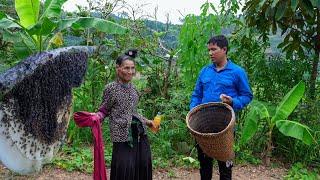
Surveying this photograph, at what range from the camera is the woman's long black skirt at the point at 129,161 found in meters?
3.72

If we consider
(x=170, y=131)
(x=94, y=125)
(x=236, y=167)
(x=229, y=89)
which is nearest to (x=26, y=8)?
(x=94, y=125)

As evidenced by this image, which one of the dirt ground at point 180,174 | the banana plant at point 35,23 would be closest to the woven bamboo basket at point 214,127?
A: the banana plant at point 35,23

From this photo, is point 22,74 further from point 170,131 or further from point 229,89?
point 170,131

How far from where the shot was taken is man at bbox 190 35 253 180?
12.7 ft

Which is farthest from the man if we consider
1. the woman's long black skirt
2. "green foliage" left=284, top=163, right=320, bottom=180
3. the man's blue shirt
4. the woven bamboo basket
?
"green foliage" left=284, top=163, right=320, bottom=180

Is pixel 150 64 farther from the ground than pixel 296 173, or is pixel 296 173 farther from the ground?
pixel 150 64

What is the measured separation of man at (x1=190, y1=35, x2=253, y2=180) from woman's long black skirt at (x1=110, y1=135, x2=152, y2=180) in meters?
0.55

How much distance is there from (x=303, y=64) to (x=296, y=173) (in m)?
1.47

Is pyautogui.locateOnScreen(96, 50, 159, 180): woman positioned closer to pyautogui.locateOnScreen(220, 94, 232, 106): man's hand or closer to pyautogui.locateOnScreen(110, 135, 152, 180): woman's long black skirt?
pyautogui.locateOnScreen(110, 135, 152, 180): woman's long black skirt

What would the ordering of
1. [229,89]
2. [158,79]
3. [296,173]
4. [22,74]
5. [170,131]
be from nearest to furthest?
1. [22,74]
2. [229,89]
3. [296,173]
4. [170,131]
5. [158,79]

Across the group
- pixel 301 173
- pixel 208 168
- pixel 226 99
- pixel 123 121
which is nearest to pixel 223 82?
pixel 226 99

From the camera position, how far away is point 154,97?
6609mm

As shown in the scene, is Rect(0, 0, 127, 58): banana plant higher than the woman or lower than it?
higher

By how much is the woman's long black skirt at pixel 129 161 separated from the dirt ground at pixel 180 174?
1353mm
